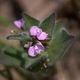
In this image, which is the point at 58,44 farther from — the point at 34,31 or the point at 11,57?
the point at 11,57

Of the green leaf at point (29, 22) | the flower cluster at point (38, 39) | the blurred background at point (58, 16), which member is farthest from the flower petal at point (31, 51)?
the blurred background at point (58, 16)

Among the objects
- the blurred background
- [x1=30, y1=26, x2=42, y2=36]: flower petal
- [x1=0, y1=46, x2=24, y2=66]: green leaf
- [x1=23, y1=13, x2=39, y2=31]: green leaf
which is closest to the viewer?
[x1=30, y1=26, x2=42, y2=36]: flower petal

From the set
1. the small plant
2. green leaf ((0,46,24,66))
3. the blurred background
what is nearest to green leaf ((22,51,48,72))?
the small plant

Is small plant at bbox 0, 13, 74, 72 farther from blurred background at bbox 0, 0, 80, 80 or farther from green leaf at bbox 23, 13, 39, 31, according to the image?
blurred background at bbox 0, 0, 80, 80

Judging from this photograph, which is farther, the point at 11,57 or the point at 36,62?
the point at 11,57

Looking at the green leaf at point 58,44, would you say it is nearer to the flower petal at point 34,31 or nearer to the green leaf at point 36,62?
the green leaf at point 36,62

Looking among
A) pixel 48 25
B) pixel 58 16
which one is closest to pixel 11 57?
pixel 48 25

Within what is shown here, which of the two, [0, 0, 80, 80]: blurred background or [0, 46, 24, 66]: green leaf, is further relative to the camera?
[0, 0, 80, 80]: blurred background
